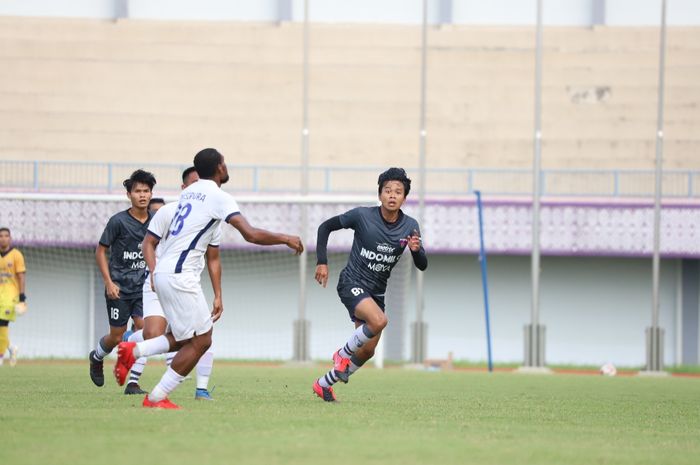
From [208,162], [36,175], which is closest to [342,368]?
[208,162]

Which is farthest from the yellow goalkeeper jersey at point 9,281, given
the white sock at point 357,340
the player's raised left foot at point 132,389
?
the white sock at point 357,340

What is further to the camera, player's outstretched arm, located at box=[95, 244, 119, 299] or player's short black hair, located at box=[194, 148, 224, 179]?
player's outstretched arm, located at box=[95, 244, 119, 299]

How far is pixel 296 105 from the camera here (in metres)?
38.3

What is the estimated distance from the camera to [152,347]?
10.5 meters

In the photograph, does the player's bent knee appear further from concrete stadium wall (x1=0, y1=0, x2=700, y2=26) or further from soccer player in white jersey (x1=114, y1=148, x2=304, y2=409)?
concrete stadium wall (x1=0, y1=0, x2=700, y2=26)

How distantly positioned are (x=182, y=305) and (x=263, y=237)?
88cm

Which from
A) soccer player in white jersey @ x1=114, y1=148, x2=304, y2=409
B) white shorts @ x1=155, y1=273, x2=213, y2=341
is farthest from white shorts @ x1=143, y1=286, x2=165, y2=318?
white shorts @ x1=155, y1=273, x2=213, y2=341

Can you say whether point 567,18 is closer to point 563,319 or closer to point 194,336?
point 563,319

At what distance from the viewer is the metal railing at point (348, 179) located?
115ft

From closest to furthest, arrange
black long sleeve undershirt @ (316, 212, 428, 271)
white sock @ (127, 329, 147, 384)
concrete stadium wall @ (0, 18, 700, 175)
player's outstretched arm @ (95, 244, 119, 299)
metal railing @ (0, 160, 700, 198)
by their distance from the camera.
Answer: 1. black long sleeve undershirt @ (316, 212, 428, 271)
2. white sock @ (127, 329, 147, 384)
3. player's outstretched arm @ (95, 244, 119, 299)
4. metal railing @ (0, 160, 700, 198)
5. concrete stadium wall @ (0, 18, 700, 175)

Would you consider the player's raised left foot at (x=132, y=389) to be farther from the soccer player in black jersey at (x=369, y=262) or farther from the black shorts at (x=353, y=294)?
the black shorts at (x=353, y=294)

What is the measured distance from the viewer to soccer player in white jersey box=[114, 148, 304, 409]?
10352mm

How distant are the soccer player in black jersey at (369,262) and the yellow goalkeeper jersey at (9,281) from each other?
10438 mm

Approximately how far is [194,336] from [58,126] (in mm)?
28175
